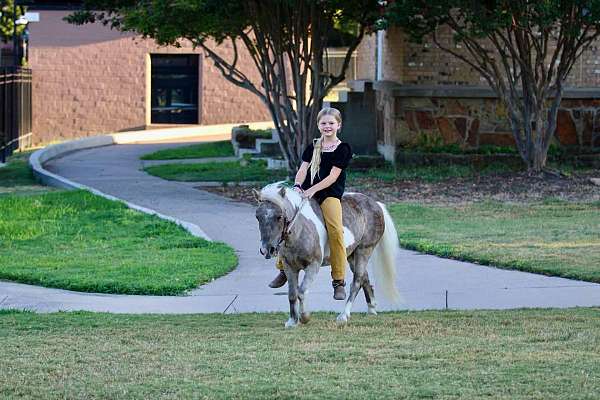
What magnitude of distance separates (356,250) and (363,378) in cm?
237

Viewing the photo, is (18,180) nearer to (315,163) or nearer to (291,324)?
(315,163)

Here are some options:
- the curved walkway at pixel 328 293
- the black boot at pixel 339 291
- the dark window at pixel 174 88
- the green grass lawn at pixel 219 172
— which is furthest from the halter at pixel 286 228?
the dark window at pixel 174 88

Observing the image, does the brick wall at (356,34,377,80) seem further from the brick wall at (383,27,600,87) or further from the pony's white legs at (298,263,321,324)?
the pony's white legs at (298,263,321,324)

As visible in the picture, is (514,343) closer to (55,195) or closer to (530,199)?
(530,199)

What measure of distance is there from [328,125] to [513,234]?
Result: 5.39m

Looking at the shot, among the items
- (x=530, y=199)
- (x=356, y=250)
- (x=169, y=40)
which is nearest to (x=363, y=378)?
(x=356, y=250)

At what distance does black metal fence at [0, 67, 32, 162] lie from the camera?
87.9ft

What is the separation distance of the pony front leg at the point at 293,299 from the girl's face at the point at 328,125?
102 cm

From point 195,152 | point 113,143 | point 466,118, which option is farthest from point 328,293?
point 113,143

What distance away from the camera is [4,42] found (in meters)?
37.1

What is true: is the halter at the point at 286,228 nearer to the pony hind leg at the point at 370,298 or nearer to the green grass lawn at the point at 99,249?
the pony hind leg at the point at 370,298

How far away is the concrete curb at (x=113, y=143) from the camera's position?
15.8 meters

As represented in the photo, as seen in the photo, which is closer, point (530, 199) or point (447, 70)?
point (530, 199)

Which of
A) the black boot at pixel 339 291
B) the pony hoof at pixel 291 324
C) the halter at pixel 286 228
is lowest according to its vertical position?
the pony hoof at pixel 291 324
